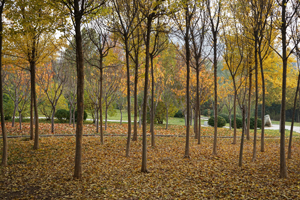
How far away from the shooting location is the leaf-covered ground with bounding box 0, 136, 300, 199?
5.03m

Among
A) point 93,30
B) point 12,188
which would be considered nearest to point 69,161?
point 12,188

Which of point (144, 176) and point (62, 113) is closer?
point (144, 176)

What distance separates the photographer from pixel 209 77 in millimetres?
15930

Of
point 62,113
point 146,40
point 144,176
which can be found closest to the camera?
point 144,176

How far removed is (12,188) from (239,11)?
9042 mm

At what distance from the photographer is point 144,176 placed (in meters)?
6.36

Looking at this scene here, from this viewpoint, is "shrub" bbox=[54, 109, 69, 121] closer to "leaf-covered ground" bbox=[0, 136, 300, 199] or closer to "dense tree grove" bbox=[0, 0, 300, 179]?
"dense tree grove" bbox=[0, 0, 300, 179]

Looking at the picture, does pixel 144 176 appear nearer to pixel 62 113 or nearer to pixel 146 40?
pixel 146 40

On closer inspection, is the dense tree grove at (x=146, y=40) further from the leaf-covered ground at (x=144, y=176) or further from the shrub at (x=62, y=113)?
the shrub at (x=62, y=113)

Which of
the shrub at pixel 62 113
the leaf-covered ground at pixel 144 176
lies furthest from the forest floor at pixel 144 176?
the shrub at pixel 62 113

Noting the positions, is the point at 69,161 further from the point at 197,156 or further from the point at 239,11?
the point at 239,11

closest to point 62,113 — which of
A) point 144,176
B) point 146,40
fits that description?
point 146,40

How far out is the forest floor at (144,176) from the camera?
504 cm

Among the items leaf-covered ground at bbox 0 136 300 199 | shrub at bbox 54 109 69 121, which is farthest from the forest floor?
shrub at bbox 54 109 69 121
